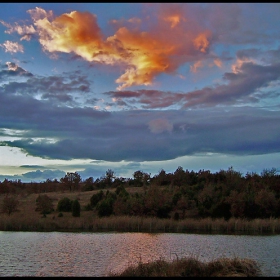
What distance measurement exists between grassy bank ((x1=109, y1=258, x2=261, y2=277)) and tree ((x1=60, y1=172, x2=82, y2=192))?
9448 cm

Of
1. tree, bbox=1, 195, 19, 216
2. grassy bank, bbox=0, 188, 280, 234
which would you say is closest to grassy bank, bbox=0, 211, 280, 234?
grassy bank, bbox=0, 188, 280, 234

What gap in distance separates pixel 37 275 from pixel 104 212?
4148 centimetres

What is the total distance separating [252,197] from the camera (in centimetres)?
6588

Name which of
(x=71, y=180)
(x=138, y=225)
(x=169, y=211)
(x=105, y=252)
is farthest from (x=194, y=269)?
(x=71, y=180)

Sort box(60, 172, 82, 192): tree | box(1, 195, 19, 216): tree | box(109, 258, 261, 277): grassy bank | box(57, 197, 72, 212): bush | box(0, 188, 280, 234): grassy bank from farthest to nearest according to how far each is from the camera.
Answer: box(60, 172, 82, 192): tree < box(57, 197, 72, 212): bush < box(1, 195, 19, 216): tree < box(0, 188, 280, 234): grassy bank < box(109, 258, 261, 277): grassy bank

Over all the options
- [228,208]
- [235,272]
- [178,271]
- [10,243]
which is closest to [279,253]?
[235,272]

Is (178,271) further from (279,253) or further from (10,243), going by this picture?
(10,243)

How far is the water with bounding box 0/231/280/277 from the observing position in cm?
2555

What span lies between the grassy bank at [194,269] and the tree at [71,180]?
94.5 m

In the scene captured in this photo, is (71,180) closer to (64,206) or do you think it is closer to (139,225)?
(64,206)

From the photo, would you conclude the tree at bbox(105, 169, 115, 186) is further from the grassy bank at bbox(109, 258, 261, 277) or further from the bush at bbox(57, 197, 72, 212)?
the grassy bank at bbox(109, 258, 261, 277)

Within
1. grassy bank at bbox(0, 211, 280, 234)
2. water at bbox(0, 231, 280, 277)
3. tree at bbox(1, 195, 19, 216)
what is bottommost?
water at bbox(0, 231, 280, 277)

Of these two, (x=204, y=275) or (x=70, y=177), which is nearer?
(x=204, y=275)

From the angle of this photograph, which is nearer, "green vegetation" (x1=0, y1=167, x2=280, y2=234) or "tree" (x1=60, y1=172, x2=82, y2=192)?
"green vegetation" (x1=0, y1=167, x2=280, y2=234)
